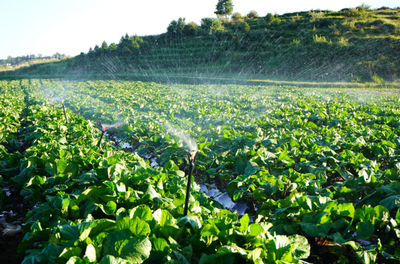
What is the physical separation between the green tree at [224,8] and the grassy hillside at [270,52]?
6.88 feet

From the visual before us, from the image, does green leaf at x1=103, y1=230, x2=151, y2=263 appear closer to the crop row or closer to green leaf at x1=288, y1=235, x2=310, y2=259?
the crop row

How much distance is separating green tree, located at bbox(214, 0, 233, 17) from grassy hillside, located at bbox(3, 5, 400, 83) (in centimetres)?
210

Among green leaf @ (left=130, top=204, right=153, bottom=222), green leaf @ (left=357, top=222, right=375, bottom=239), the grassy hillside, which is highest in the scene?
the grassy hillside

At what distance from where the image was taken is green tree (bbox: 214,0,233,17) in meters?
73.4

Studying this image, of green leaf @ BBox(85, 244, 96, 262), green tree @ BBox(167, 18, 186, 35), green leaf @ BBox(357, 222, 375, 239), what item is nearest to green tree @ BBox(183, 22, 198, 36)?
green tree @ BBox(167, 18, 186, 35)

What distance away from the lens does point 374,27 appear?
45719mm

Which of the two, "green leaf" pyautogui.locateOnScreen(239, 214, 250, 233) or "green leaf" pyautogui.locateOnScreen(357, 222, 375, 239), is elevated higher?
"green leaf" pyautogui.locateOnScreen(239, 214, 250, 233)

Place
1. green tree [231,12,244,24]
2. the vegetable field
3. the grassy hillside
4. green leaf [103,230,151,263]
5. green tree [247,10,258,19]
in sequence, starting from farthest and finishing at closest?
green tree [247,10,258,19], green tree [231,12,244,24], the grassy hillside, the vegetable field, green leaf [103,230,151,263]

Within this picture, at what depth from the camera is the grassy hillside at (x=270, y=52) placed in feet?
117

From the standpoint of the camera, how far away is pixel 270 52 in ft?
143

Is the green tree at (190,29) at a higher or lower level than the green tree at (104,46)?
higher

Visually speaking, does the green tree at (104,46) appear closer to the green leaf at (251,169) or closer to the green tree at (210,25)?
the green tree at (210,25)

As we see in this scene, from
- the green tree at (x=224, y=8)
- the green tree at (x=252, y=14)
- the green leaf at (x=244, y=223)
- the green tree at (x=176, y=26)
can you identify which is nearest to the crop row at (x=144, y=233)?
the green leaf at (x=244, y=223)

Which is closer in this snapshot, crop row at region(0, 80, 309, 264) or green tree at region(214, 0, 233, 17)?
crop row at region(0, 80, 309, 264)
